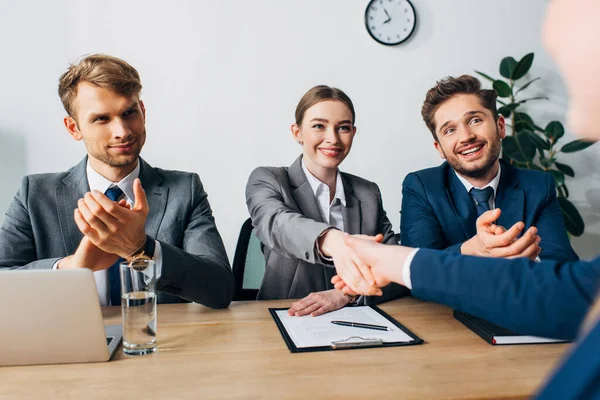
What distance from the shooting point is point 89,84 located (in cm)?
178

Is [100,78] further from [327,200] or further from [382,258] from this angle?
[382,258]

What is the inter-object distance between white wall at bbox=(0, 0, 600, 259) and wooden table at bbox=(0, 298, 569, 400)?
86.5 inches

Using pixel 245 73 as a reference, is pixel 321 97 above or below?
below

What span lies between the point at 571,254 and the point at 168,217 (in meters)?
1.50

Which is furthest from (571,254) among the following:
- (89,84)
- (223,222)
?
(223,222)

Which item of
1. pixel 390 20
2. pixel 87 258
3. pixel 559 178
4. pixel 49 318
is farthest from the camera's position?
pixel 390 20

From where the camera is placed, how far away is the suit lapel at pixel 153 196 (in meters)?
1.84

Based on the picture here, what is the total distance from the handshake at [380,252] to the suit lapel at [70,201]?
0.85m

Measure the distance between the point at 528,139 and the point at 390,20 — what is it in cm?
120

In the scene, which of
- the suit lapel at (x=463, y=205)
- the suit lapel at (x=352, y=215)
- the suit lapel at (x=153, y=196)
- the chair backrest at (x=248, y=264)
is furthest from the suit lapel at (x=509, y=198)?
the suit lapel at (x=153, y=196)

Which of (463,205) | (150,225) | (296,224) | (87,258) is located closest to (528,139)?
(463,205)

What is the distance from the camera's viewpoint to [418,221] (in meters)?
2.10

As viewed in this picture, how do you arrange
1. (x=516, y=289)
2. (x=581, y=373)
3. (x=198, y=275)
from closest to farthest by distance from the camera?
(x=581, y=373) → (x=516, y=289) → (x=198, y=275)

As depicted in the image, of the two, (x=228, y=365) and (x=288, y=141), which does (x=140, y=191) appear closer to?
(x=228, y=365)
